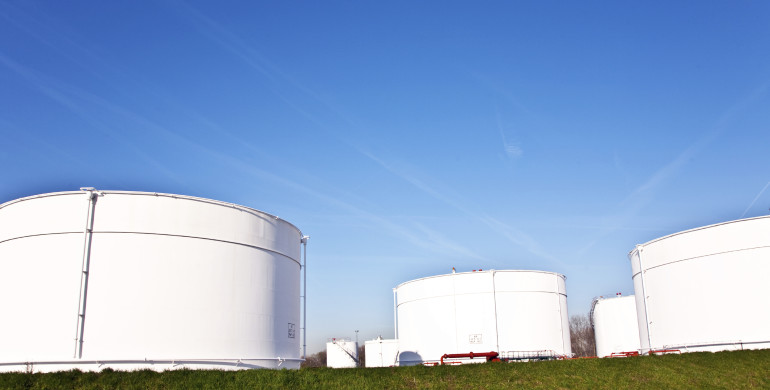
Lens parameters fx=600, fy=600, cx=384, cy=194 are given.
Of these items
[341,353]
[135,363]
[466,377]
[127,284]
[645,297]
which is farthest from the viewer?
[341,353]

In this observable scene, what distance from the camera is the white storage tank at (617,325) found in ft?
190

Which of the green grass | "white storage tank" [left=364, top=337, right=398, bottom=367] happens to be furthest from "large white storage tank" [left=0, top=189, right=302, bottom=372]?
"white storage tank" [left=364, top=337, right=398, bottom=367]

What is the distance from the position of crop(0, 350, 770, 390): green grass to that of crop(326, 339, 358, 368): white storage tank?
4447 centimetres

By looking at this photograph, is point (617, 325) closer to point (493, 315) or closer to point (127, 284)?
point (493, 315)

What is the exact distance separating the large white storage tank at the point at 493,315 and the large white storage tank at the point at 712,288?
23.9ft

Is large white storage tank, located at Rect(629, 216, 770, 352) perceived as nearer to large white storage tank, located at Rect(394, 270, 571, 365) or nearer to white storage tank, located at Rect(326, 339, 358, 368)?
large white storage tank, located at Rect(394, 270, 571, 365)

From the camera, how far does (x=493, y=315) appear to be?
42.9m

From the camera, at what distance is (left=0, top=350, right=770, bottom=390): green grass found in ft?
71.2

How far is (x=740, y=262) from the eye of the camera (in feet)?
112

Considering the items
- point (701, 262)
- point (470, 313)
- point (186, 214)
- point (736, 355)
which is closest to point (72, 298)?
point (186, 214)

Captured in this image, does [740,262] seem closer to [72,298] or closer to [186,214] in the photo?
[186,214]

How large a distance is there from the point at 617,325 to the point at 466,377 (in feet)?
134

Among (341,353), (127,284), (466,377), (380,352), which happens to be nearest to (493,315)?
(466,377)

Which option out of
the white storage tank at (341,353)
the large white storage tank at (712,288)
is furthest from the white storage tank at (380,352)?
the large white storage tank at (712,288)
